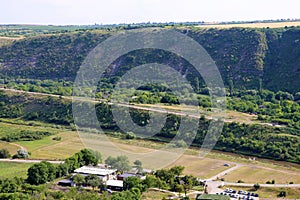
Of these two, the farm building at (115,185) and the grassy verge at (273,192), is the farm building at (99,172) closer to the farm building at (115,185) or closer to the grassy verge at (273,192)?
the farm building at (115,185)

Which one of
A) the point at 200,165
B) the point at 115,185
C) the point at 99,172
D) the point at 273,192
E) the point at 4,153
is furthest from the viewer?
the point at 4,153

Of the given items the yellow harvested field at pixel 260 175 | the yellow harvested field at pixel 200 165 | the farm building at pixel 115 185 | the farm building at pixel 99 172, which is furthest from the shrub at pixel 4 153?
the yellow harvested field at pixel 260 175

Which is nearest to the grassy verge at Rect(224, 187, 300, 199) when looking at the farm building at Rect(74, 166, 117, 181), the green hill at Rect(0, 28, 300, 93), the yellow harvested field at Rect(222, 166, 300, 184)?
the yellow harvested field at Rect(222, 166, 300, 184)

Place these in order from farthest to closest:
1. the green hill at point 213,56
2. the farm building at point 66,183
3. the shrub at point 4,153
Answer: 1. the green hill at point 213,56
2. the shrub at point 4,153
3. the farm building at point 66,183

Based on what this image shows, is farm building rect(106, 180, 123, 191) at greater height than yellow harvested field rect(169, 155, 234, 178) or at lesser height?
lesser

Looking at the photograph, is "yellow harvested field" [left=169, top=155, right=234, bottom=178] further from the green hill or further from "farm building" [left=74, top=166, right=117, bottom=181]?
the green hill

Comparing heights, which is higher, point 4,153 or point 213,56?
point 213,56

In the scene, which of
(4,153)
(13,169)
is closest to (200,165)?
(13,169)

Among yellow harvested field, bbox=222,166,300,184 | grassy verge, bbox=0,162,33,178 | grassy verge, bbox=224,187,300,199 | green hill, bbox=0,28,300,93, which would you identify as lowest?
grassy verge, bbox=224,187,300,199

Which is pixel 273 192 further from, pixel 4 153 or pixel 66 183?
pixel 4 153
